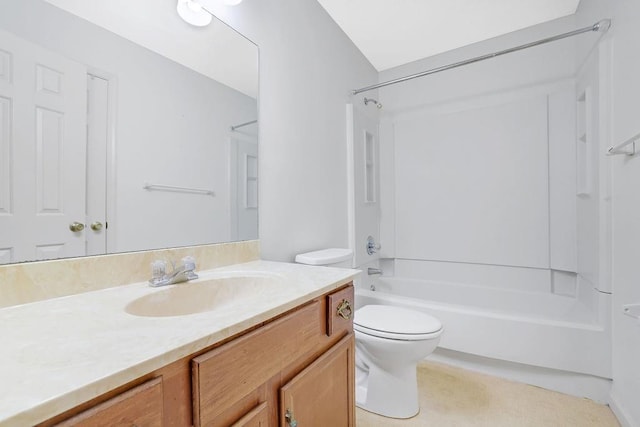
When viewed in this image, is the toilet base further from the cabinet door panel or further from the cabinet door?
the cabinet door panel

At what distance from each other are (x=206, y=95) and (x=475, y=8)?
1.89m

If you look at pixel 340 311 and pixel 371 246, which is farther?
pixel 371 246

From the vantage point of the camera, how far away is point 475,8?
205 cm

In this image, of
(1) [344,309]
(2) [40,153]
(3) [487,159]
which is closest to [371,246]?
(3) [487,159]

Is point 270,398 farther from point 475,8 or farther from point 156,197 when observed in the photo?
point 475,8

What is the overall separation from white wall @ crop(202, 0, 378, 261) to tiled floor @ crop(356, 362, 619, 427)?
1007mm

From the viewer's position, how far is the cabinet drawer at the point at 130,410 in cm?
40

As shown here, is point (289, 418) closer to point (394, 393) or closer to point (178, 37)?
point (394, 393)

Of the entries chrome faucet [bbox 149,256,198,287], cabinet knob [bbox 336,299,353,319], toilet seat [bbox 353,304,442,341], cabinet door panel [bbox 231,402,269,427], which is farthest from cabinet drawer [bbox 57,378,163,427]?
toilet seat [bbox 353,304,442,341]

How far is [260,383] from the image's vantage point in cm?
70

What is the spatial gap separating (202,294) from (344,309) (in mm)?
479

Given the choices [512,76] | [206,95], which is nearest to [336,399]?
[206,95]

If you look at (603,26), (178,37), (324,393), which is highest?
(603,26)

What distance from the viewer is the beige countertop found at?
0.38 meters
